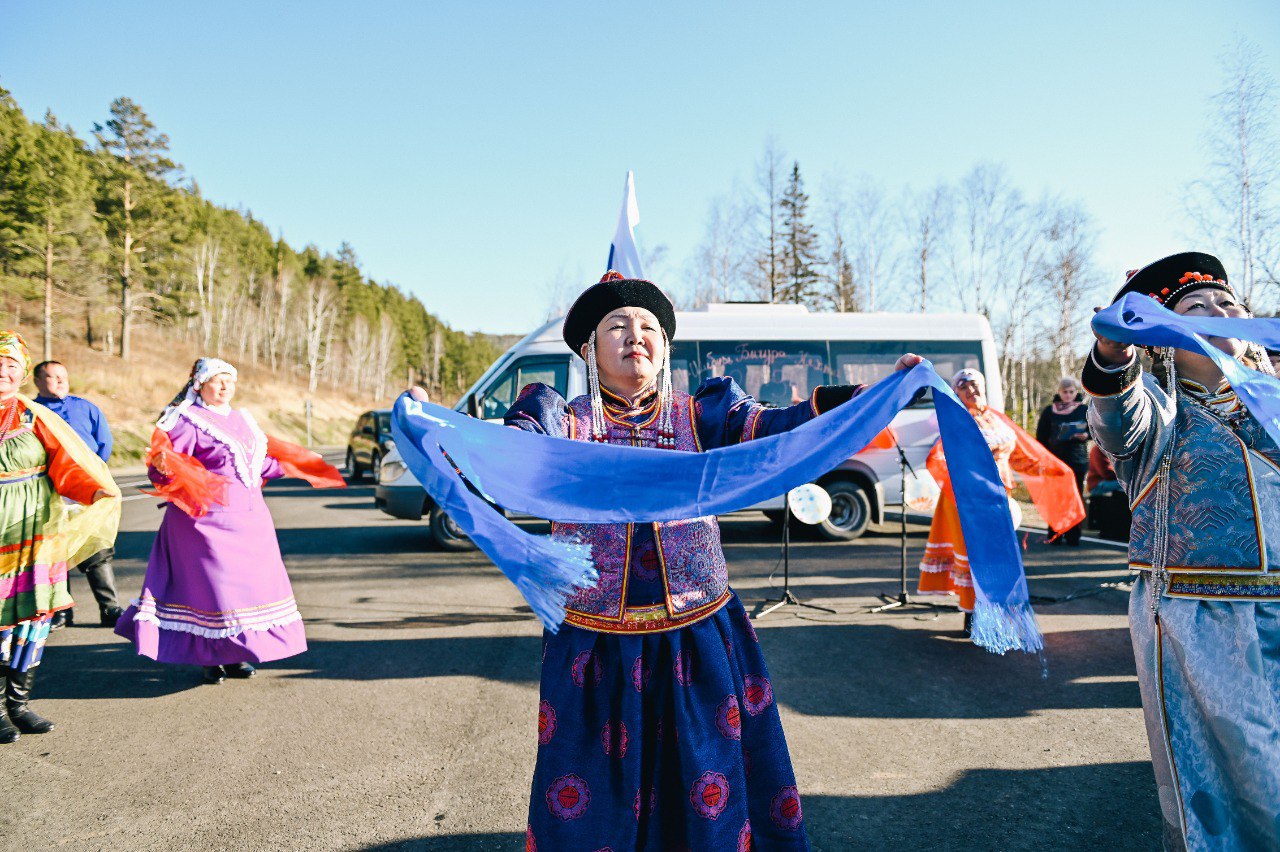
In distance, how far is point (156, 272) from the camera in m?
44.0

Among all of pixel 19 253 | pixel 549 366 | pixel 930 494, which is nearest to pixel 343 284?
pixel 19 253

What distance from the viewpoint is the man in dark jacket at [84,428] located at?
5.91m

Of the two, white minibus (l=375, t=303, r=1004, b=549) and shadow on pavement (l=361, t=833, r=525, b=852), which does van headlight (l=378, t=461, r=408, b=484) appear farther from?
shadow on pavement (l=361, t=833, r=525, b=852)

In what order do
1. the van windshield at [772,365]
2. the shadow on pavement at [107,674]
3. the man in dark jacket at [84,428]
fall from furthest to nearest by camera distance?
the van windshield at [772,365] → the man in dark jacket at [84,428] → the shadow on pavement at [107,674]

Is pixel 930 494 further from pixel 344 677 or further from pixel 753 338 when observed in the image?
pixel 344 677

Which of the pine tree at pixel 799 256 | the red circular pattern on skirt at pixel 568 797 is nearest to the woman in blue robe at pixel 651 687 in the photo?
the red circular pattern on skirt at pixel 568 797

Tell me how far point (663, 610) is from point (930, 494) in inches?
193

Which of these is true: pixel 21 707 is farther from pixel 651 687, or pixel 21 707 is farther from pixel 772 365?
pixel 772 365

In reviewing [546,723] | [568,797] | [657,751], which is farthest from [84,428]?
[657,751]

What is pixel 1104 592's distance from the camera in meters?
6.79

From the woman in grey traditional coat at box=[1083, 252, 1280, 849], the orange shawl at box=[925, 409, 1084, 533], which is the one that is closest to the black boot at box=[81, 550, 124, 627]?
the orange shawl at box=[925, 409, 1084, 533]

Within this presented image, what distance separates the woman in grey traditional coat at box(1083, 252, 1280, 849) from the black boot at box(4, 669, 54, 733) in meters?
5.20

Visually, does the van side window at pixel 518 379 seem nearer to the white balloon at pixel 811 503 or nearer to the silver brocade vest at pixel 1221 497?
the white balloon at pixel 811 503

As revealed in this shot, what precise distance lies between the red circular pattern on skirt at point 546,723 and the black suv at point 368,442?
16432mm
